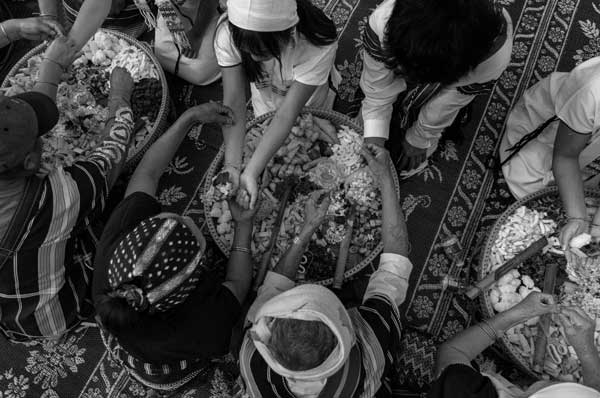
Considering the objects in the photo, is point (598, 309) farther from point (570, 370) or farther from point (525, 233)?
point (525, 233)

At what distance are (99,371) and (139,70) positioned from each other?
122 centimetres

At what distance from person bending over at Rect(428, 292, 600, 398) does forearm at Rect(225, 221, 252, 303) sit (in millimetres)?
644

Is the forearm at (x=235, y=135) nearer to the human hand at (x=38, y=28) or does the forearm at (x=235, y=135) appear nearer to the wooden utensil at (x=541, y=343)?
the human hand at (x=38, y=28)

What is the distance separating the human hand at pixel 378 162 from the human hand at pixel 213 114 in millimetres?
491

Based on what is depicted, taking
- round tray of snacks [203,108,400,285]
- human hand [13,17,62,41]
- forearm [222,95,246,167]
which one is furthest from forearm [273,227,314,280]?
human hand [13,17,62,41]

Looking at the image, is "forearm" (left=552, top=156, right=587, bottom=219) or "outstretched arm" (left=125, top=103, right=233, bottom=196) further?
"outstretched arm" (left=125, top=103, right=233, bottom=196)

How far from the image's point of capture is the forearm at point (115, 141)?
5.08ft

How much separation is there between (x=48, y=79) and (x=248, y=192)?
816mm

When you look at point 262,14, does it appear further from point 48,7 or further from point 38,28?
point 48,7

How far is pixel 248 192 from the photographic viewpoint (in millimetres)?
1582

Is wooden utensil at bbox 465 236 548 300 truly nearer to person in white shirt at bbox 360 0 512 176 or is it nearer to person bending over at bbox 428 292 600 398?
person bending over at bbox 428 292 600 398

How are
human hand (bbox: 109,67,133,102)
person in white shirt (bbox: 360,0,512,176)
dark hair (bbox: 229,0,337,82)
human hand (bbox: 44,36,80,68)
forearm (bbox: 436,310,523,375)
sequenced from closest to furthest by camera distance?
1. person in white shirt (bbox: 360,0,512,176)
2. dark hair (bbox: 229,0,337,82)
3. forearm (bbox: 436,310,523,375)
4. human hand (bbox: 44,36,80,68)
5. human hand (bbox: 109,67,133,102)

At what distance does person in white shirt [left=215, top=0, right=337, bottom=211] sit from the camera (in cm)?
134

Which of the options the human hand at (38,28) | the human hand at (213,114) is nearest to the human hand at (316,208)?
the human hand at (213,114)
